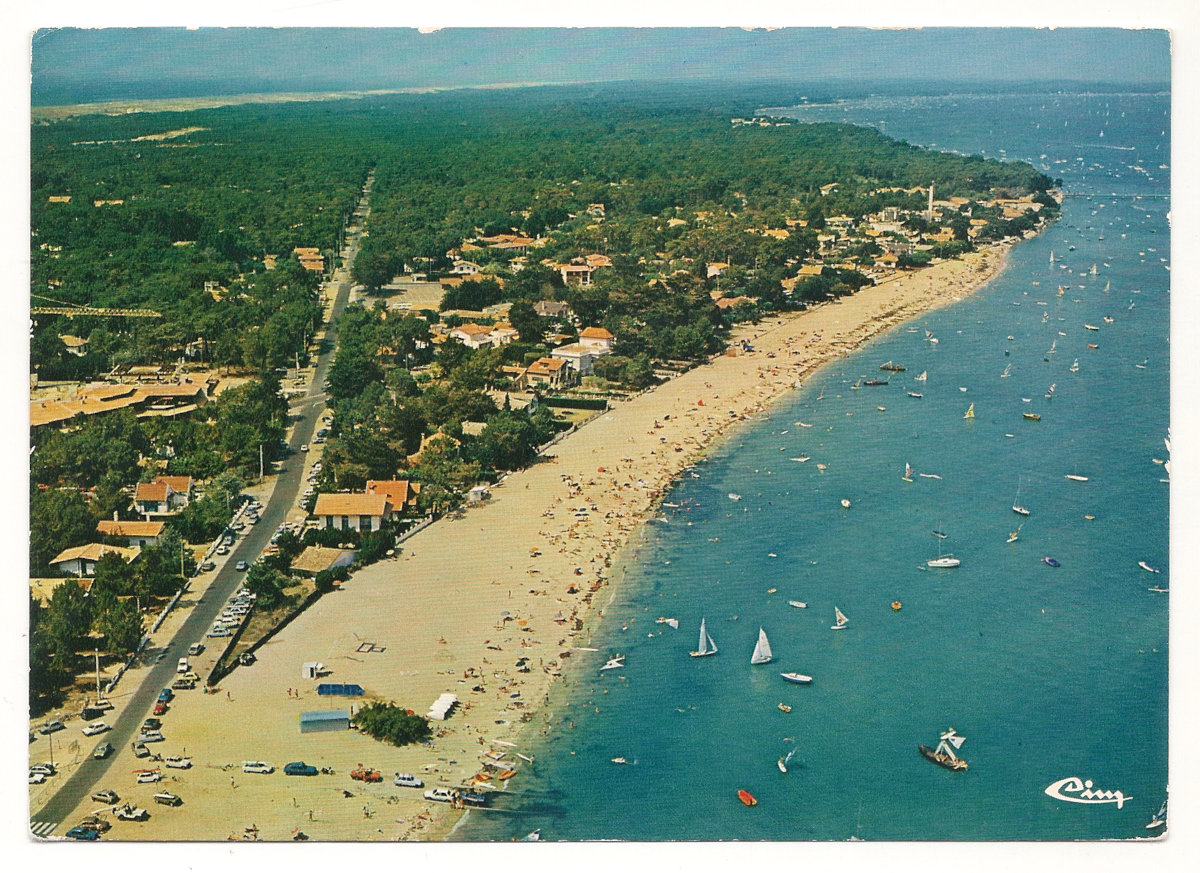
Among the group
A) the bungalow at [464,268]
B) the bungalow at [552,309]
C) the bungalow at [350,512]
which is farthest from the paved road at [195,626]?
the bungalow at [464,268]

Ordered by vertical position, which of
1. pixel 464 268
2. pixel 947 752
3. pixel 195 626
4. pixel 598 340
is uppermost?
pixel 464 268

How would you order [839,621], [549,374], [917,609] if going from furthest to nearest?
1. [549,374]
2. [917,609]
3. [839,621]

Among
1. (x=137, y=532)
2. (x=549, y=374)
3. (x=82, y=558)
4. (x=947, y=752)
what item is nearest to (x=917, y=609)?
(x=947, y=752)

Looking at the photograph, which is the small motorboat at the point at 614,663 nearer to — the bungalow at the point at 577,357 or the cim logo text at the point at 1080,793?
the cim logo text at the point at 1080,793

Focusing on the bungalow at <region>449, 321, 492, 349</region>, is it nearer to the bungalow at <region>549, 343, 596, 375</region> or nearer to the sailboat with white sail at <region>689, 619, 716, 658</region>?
the bungalow at <region>549, 343, 596, 375</region>

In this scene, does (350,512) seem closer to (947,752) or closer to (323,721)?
(323,721)
